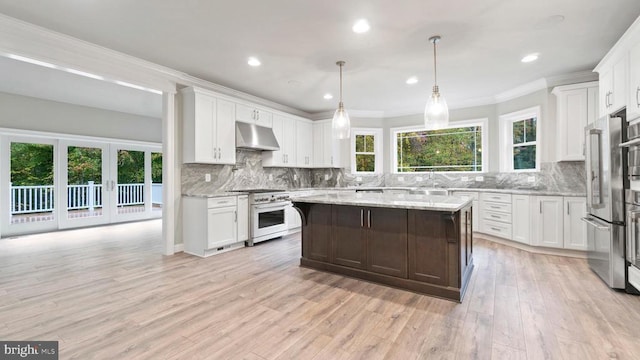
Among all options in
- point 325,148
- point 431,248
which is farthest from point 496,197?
point 325,148

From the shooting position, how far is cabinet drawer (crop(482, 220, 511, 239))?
4656 millimetres

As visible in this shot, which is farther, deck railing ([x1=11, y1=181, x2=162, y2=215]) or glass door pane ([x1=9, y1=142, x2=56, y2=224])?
deck railing ([x1=11, y1=181, x2=162, y2=215])

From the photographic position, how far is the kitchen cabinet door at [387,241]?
9.61ft

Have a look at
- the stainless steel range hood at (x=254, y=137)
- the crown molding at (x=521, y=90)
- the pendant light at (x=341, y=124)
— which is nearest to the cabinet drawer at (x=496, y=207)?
the crown molding at (x=521, y=90)

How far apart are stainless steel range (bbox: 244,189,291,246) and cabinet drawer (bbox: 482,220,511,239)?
351 centimetres

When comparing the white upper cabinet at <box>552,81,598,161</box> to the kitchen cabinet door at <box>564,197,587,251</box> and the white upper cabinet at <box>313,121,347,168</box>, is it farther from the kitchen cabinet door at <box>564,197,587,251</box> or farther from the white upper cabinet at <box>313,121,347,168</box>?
the white upper cabinet at <box>313,121,347,168</box>

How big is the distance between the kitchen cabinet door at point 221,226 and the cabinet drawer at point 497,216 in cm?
422

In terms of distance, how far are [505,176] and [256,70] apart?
4.69 meters

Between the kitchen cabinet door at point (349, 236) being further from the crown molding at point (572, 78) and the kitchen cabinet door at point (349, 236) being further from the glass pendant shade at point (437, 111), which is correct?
the crown molding at point (572, 78)

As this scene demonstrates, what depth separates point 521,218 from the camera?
4422 mm

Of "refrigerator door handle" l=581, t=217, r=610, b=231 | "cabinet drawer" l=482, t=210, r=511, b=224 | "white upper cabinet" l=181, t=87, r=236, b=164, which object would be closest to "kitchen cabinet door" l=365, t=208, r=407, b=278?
"refrigerator door handle" l=581, t=217, r=610, b=231

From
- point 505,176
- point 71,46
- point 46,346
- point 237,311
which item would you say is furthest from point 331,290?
point 505,176

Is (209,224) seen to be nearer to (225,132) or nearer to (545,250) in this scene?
(225,132)

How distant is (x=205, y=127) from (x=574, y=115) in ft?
17.5
